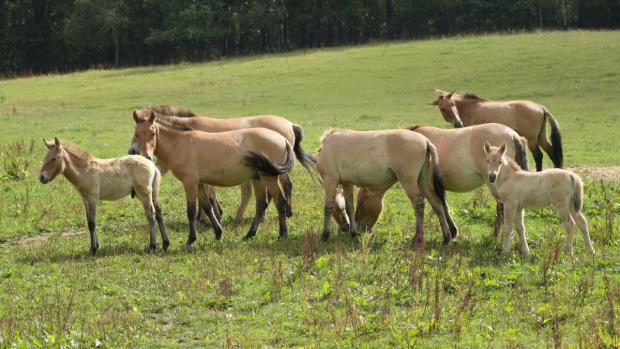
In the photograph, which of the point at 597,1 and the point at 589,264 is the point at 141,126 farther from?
the point at 597,1

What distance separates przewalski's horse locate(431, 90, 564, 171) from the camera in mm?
17141

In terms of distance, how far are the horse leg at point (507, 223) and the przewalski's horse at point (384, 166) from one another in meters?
1.25

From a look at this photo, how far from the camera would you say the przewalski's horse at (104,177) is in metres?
12.3

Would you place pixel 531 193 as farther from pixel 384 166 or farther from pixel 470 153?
pixel 384 166

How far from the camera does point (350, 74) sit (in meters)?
42.1

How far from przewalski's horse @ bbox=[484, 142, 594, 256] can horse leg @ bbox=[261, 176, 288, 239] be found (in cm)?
346

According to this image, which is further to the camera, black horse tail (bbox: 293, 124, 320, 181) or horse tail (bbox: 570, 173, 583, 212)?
black horse tail (bbox: 293, 124, 320, 181)

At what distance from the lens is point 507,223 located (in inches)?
432

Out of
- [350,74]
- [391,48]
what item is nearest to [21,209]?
[350,74]

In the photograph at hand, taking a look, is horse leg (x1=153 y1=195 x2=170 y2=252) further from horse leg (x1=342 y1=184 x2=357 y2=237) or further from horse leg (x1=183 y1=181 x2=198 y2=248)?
horse leg (x1=342 y1=184 x2=357 y2=237)

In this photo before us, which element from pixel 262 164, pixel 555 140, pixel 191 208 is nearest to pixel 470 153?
pixel 262 164

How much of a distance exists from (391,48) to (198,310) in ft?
136

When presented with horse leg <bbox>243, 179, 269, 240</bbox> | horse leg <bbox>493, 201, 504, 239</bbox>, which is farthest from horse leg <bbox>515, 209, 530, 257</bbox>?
horse leg <bbox>243, 179, 269, 240</bbox>

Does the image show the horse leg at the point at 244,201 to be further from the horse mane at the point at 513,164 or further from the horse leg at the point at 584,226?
the horse leg at the point at 584,226
